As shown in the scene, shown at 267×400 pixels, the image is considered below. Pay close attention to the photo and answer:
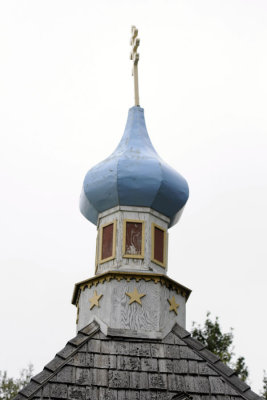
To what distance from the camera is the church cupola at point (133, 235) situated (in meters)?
13.0

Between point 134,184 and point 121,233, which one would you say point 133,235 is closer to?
point 121,233

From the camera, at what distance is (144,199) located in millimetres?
13891

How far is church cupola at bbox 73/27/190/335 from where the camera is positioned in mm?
12969

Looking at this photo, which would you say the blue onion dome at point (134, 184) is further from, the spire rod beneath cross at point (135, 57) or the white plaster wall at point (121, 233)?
the spire rod beneath cross at point (135, 57)

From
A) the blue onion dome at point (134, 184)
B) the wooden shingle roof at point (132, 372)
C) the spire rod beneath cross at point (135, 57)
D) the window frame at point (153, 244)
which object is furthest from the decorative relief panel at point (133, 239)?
the spire rod beneath cross at point (135, 57)

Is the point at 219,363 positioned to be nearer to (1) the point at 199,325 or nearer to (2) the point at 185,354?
(2) the point at 185,354

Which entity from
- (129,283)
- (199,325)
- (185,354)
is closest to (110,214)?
(129,283)

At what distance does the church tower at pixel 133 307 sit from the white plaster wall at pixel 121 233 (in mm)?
15

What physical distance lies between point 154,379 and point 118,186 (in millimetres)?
3267

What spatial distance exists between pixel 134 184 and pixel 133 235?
2.62 feet

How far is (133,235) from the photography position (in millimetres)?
13672

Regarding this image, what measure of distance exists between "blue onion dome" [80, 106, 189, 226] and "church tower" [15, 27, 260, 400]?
15mm

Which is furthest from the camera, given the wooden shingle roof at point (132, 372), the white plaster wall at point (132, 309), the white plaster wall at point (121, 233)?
the white plaster wall at point (121, 233)

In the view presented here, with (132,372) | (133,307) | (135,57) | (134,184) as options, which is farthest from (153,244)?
(135,57)
